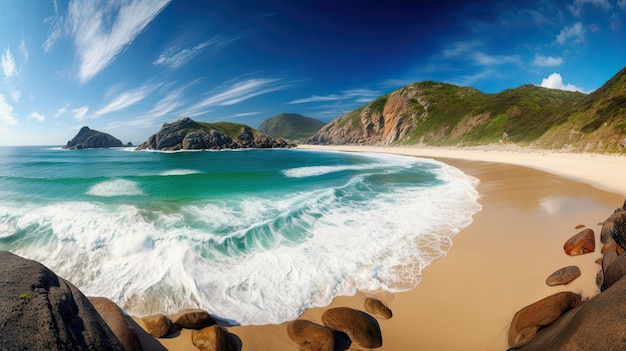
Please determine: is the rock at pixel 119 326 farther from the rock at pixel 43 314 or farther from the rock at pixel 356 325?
the rock at pixel 356 325

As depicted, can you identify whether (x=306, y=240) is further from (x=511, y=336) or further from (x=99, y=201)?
(x=99, y=201)

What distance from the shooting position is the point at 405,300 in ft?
17.0

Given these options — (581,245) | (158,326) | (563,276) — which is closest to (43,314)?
(158,326)

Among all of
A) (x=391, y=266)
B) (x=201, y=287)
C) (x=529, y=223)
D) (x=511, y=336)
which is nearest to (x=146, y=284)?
(x=201, y=287)

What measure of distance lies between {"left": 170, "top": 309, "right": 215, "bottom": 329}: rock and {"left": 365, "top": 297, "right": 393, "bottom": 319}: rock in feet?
9.83

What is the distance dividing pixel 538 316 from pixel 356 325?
2803 millimetres

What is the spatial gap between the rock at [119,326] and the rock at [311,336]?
2326 millimetres

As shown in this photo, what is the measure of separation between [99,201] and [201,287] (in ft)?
35.3

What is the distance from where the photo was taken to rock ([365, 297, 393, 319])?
472cm

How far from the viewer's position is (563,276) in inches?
193

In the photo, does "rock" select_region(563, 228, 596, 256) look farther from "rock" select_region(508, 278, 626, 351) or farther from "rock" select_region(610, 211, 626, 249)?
"rock" select_region(508, 278, 626, 351)

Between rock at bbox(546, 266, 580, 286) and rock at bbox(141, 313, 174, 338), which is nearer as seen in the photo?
rock at bbox(141, 313, 174, 338)

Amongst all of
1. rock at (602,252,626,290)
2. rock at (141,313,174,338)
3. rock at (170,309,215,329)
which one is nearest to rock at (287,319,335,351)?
rock at (170,309,215,329)

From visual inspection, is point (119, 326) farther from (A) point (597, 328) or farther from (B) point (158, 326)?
(A) point (597, 328)
